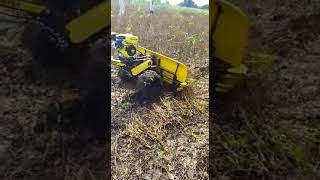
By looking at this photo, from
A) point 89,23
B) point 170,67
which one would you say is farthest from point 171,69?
point 89,23

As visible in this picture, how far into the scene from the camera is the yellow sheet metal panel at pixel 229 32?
240cm

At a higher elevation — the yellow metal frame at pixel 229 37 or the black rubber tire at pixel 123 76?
the yellow metal frame at pixel 229 37

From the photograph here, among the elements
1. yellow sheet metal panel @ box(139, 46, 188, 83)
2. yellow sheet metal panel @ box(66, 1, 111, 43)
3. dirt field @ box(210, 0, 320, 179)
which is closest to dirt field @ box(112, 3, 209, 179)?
yellow sheet metal panel @ box(139, 46, 188, 83)

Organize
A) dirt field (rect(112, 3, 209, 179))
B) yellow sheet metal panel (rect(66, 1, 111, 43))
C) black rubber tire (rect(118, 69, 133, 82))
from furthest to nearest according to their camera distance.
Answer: black rubber tire (rect(118, 69, 133, 82))
dirt field (rect(112, 3, 209, 179))
yellow sheet metal panel (rect(66, 1, 111, 43))

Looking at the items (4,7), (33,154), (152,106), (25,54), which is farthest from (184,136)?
(4,7)

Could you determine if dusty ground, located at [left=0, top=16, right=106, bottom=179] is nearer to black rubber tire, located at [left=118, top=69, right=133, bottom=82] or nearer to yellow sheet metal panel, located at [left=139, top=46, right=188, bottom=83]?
black rubber tire, located at [left=118, top=69, right=133, bottom=82]

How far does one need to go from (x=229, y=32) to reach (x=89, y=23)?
903 millimetres

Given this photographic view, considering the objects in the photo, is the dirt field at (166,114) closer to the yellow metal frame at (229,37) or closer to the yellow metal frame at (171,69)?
the yellow metal frame at (171,69)

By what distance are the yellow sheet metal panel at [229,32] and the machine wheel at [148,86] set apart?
687 mm

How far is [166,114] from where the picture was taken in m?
2.96

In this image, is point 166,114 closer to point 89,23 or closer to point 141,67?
point 141,67

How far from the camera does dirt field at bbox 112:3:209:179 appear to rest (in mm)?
2826

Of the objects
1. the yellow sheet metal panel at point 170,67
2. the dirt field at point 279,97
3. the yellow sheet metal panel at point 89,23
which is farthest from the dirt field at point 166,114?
the dirt field at point 279,97

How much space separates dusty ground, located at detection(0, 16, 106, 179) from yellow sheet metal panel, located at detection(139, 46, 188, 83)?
752 mm
